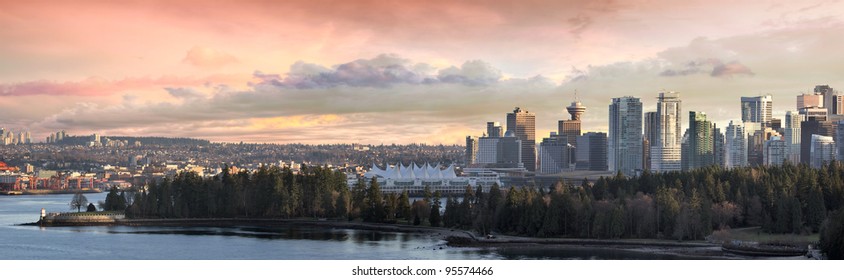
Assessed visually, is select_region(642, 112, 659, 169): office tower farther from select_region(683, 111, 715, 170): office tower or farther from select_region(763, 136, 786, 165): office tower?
select_region(763, 136, 786, 165): office tower

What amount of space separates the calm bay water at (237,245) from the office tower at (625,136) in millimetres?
34066

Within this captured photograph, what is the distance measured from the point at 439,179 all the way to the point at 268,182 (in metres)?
20.0

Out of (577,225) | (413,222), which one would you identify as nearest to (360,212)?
(413,222)

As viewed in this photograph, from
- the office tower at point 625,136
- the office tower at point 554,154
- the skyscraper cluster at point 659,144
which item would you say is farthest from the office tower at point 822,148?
the office tower at point 625,136

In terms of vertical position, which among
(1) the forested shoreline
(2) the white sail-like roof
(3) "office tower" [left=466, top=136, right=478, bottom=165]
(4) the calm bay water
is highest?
(3) "office tower" [left=466, top=136, right=478, bottom=165]

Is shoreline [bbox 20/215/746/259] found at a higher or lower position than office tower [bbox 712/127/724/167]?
lower

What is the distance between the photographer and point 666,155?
54188 mm

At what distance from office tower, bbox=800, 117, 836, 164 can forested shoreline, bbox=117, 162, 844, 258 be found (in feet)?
45.6

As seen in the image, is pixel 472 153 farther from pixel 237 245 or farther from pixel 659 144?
pixel 237 245

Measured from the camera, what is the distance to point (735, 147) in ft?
150

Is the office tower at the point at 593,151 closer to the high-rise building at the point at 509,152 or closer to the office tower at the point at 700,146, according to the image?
the high-rise building at the point at 509,152

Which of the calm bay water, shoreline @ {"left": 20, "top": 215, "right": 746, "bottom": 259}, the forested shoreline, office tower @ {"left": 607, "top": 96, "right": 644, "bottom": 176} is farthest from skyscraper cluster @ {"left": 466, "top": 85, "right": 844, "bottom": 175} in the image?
the calm bay water

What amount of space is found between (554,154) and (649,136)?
10.1 metres

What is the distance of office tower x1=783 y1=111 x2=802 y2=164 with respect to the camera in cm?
3756
